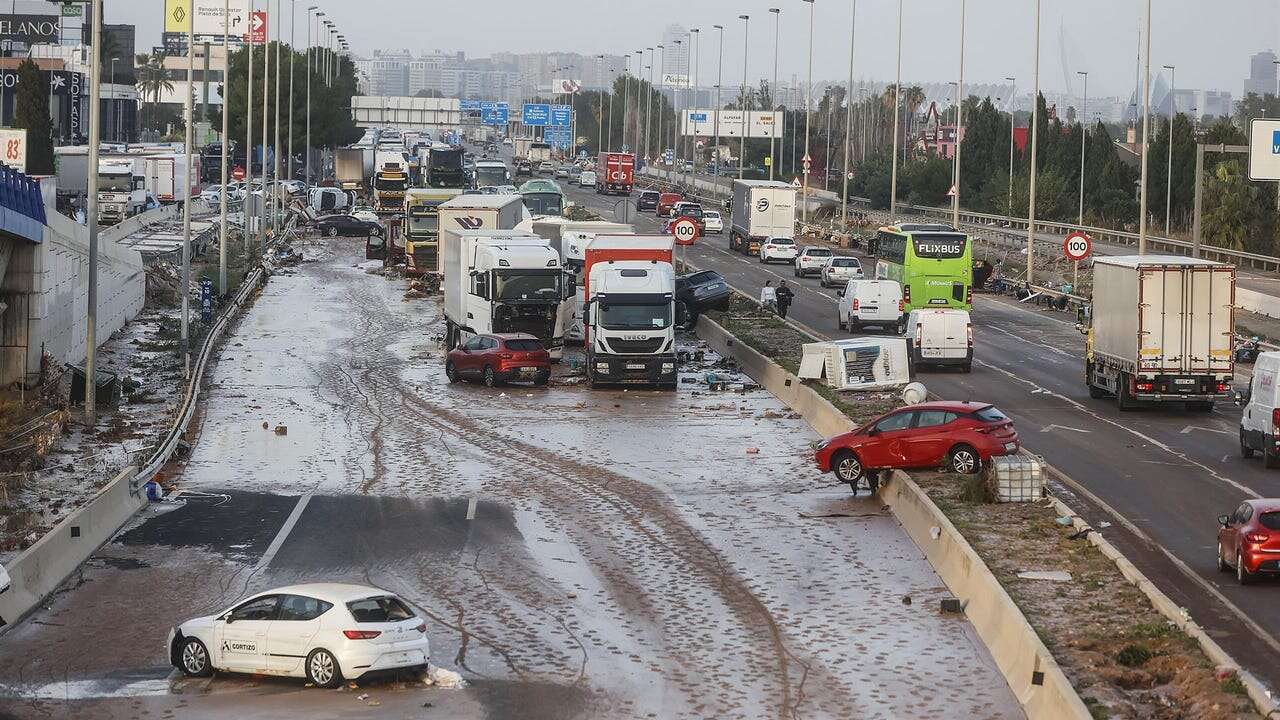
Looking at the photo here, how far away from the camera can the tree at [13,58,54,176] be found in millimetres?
114188

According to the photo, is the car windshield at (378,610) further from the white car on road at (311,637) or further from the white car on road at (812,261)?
the white car on road at (812,261)

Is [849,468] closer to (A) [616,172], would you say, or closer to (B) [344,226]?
(B) [344,226]

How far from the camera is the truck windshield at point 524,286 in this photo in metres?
50.0

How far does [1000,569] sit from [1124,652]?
5.01 metres

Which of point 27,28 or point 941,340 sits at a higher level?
point 27,28

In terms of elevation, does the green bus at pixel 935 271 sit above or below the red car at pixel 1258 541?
above

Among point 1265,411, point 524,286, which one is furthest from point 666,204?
point 1265,411

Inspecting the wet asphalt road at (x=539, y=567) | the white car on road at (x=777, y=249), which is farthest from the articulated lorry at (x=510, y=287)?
the white car on road at (x=777, y=249)

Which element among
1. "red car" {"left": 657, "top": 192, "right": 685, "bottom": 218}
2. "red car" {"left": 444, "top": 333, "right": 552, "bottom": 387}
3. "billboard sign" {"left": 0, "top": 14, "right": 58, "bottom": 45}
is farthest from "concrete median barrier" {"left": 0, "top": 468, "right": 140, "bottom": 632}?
"billboard sign" {"left": 0, "top": 14, "right": 58, "bottom": 45}

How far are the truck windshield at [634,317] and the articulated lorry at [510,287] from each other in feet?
12.9

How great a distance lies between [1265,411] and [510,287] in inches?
902

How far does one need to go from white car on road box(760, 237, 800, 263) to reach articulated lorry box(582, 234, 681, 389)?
41132mm

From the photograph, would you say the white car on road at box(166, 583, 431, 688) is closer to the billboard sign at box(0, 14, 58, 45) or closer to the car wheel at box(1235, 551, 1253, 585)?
the car wheel at box(1235, 551, 1253, 585)

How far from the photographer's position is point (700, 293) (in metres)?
62.9
